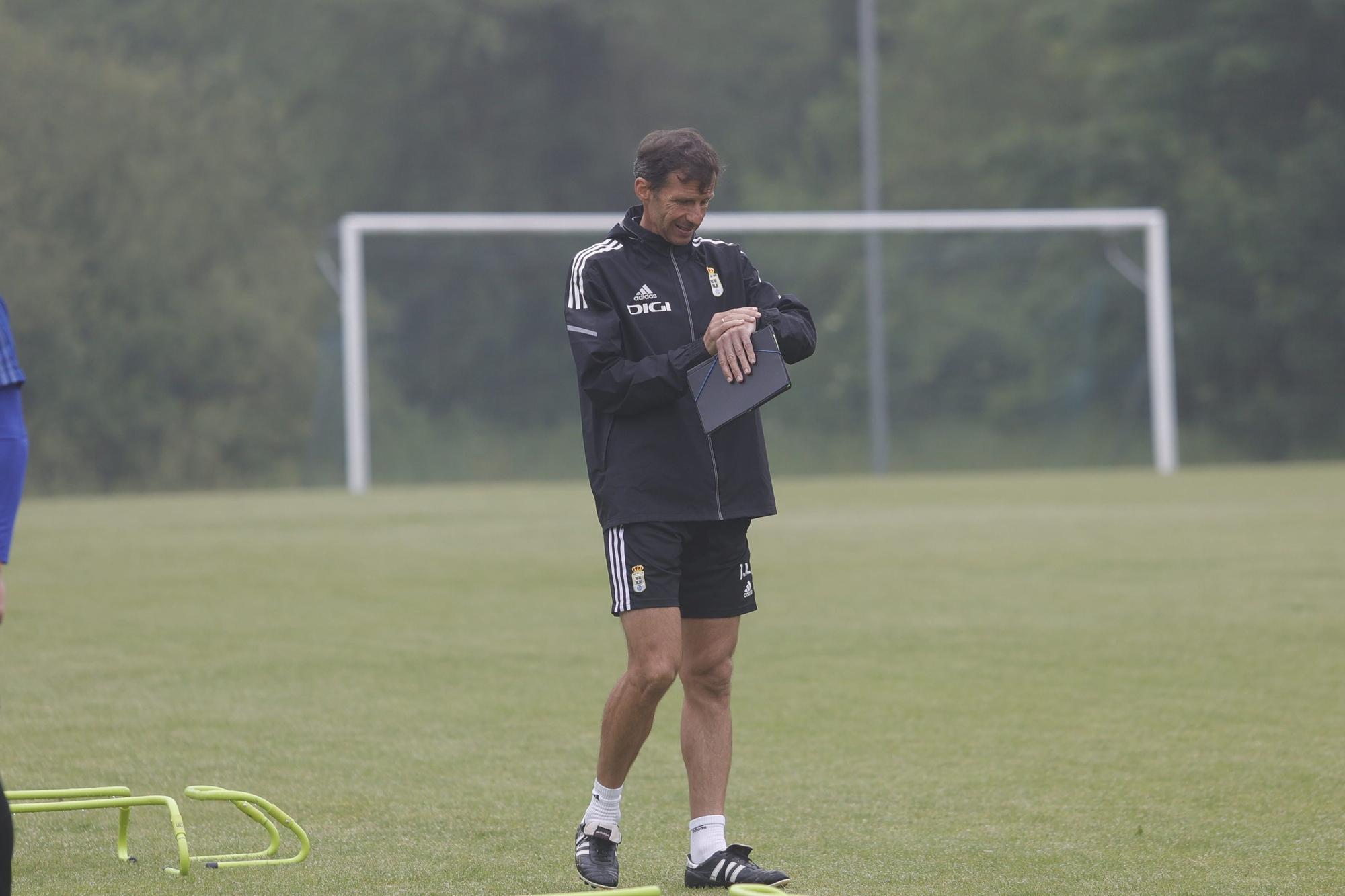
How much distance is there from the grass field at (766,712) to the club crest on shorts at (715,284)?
1437 millimetres

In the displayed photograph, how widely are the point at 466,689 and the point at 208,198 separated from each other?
28.4 metres

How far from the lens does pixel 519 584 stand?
12242 mm

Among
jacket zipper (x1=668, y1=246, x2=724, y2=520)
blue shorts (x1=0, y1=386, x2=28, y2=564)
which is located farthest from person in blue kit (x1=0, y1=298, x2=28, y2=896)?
jacket zipper (x1=668, y1=246, x2=724, y2=520)

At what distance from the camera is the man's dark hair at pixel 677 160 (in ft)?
14.4

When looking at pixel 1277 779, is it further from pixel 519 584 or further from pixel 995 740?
pixel 519 584

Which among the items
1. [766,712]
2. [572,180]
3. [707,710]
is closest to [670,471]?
[707,710]

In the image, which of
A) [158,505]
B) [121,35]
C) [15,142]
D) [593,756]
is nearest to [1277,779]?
[593,756]

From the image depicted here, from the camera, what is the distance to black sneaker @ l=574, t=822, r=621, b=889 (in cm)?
448

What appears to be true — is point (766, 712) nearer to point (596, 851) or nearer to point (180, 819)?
point (596, 851)

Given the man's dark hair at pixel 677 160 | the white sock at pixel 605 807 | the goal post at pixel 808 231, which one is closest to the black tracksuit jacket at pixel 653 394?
the man's dark hair at pixel 677 160

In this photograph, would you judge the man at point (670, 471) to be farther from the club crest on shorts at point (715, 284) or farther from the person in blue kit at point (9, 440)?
the person in blue kit at point (9, 440)

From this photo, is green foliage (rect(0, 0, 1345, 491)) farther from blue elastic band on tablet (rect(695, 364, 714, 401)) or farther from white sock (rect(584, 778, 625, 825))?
blue elastic band on tablet (rect(695, 364, 714, 401))

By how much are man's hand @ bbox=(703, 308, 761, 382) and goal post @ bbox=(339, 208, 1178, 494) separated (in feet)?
66.4

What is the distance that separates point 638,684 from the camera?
4.50 m
